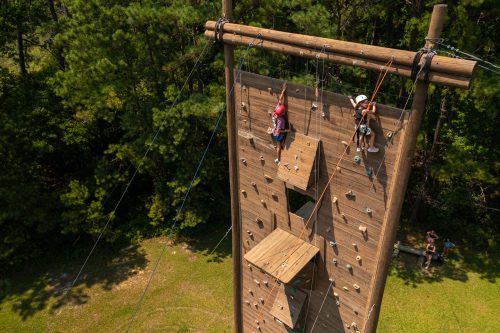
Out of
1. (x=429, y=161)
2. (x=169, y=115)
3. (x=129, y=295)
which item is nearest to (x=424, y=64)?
(x=169, y=115)

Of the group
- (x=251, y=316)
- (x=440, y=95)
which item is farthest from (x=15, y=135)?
(x=440, y=95)

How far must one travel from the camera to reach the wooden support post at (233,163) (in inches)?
249

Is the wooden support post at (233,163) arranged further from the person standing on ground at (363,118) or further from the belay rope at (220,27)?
the person standing on ground at (363,118)

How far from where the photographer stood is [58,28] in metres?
15.5

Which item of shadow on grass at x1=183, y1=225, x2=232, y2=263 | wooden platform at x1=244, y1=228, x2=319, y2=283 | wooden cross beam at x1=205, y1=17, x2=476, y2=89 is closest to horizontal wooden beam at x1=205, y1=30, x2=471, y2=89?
wooden cross beam at x1=205, y1=17, x2=476, y2=89

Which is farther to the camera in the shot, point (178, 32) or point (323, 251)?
point (178, 32)

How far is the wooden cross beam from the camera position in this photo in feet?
13.2

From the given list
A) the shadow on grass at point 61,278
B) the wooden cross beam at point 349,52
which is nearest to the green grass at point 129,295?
the shadow on grass at point 61,278

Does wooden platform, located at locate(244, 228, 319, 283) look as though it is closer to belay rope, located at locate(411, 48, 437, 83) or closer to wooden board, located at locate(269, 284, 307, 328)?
Result: wooden board, located at locate(269, 284, 307, 328)

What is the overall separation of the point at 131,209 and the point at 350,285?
14088mm

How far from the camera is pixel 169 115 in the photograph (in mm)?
13875

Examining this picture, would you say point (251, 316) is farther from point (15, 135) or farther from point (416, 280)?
point (15, 135)

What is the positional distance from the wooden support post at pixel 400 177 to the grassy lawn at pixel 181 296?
6.81 m

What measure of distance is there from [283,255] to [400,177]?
2.53 metres
